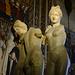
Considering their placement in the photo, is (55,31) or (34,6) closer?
(55,31)

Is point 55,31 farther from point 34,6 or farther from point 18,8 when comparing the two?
point 34,6

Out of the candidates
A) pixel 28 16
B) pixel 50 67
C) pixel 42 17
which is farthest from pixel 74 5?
pixel 50 67

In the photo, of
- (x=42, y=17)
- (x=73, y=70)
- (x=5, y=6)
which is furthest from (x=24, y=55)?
(x=73, y=70)

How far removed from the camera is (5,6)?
740 centimetres

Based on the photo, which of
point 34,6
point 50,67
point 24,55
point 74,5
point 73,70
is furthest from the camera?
point 74,5

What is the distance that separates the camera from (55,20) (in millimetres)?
3791

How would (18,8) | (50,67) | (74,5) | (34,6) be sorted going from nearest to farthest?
(50,67) < (18,8) < (34,6) < (74,5)

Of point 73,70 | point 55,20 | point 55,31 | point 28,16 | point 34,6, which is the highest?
point 34,6

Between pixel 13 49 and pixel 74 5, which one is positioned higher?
pixel 74 5

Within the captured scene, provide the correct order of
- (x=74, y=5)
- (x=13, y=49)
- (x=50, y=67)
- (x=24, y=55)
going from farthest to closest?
(x=74, y=5) < (x=13, y=49) < (x=24, y=55) < (x=50, y=67)

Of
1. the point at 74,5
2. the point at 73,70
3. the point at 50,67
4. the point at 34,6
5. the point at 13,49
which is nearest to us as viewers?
the point at 50,67

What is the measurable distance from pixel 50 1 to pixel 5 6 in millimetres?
3124

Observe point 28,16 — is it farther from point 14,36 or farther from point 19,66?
point 19,66

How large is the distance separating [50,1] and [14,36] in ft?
11.1
